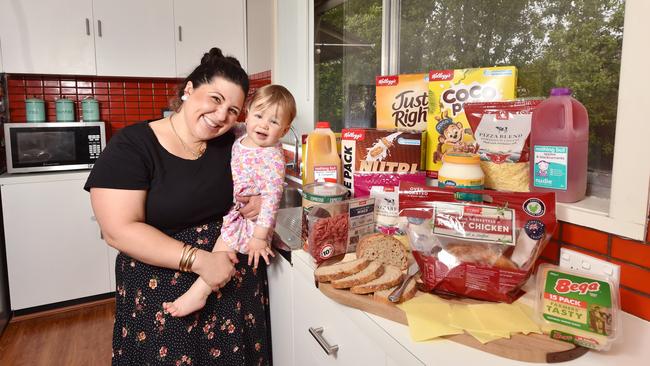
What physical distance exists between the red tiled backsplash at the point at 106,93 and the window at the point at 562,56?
54.2 inches

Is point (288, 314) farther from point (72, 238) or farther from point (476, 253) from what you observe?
point (72, 238)

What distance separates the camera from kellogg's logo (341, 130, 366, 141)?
1.45 metres

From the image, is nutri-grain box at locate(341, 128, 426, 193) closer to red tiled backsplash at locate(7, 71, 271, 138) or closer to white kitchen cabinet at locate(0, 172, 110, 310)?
red tiled backsplash at locate(7, 71, 271, 138)

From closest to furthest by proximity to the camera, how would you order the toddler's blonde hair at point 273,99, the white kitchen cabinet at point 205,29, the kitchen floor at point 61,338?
the toddler's blonde hair at point 273,99
the kitchen floor at point 61,338
the white kitchen cabinet at point 205,29

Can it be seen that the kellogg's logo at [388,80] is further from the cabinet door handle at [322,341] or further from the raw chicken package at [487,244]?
the cabinet door handle at [322,341]

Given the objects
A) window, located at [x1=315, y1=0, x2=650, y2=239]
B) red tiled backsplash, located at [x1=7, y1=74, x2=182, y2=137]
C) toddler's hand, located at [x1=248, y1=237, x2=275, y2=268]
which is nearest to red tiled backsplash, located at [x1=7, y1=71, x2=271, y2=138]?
red tiled backsplash, located at [x1=7, y1=74, x2=182, y2=137]

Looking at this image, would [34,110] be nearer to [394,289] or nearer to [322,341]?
[322,341]

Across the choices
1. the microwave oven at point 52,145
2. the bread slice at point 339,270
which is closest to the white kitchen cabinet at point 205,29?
the microwave oven at point 52,145

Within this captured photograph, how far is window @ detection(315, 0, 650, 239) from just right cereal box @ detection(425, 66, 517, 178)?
0.14m

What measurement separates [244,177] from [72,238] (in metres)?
2.21

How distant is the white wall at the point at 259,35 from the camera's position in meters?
3.16

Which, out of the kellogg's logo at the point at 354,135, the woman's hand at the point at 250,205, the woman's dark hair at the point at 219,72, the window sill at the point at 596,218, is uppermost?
the woman's dark hair at the point at 219,72

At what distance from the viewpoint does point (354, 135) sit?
1.46 meters

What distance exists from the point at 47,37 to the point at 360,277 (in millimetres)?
3002
